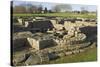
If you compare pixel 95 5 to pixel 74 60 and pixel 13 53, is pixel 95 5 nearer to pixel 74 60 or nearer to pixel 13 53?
pixel 74 60

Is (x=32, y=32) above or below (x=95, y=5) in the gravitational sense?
below

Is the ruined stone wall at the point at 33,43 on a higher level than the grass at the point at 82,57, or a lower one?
higher

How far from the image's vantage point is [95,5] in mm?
2295

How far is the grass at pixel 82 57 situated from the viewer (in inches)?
84.1

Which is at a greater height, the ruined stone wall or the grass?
the ruined stone wall

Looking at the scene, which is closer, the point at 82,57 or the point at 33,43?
the point at 33,43

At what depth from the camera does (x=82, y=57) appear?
222 cm

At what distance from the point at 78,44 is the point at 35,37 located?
0.49 m

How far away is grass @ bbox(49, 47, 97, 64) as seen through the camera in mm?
2136

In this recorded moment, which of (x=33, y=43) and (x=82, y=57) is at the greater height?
(x=33, y=43)
